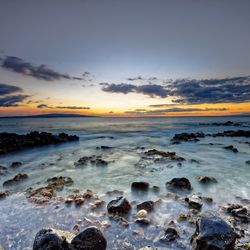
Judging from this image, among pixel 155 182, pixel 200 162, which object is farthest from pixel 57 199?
pixel 200 162

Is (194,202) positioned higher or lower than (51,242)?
lower

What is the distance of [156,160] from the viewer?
→ 14172mm

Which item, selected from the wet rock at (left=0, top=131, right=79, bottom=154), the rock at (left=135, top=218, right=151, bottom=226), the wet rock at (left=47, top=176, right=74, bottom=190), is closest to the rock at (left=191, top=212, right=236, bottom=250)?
the rock at (left=135, top=218, right=151, bottom=226)

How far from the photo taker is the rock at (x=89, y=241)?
421 centimetres

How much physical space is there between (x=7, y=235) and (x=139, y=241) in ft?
10.5

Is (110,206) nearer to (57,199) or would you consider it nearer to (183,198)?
(57,199)

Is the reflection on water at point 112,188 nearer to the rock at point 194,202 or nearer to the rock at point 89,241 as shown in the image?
the rock at point 194,202

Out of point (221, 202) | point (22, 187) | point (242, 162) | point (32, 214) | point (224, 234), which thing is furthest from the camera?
point (242, 162)

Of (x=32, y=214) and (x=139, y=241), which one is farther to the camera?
(x=32, y=214)

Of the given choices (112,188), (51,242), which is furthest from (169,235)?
(112,188)

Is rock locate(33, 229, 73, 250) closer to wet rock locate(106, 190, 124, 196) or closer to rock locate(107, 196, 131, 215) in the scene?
rock locate(107, 196, 131, 215)

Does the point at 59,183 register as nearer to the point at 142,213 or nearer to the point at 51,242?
the point at 142,213

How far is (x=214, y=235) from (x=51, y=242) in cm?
314

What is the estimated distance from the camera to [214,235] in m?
4.23
